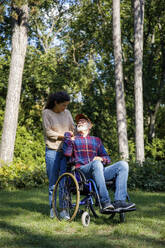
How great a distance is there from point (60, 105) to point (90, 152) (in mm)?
750

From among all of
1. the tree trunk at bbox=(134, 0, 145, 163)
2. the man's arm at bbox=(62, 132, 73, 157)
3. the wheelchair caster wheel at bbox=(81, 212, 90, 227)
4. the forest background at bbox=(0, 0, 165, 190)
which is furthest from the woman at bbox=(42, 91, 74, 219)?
the tree trunk at bbox=(134, 0, 145, 163)

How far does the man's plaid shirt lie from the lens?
4.52 meters

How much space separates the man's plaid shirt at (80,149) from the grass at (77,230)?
0.73 m

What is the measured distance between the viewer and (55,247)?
10.8 feet

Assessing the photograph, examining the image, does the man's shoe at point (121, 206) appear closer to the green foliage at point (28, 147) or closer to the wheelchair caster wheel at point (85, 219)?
the wheelchair caster wheel at point (85, 219)

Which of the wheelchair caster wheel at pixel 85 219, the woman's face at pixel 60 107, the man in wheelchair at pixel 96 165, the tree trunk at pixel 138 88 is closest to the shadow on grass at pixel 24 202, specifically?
the wheelchair caster wheel at pixel 85 219

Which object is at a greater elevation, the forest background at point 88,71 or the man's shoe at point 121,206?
the forest background at point 88,71

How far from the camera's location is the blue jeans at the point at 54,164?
480 centimetres

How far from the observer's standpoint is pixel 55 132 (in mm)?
4742

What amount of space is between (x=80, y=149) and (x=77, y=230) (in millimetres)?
988

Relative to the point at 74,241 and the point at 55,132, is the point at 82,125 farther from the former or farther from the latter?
the point at 74,241

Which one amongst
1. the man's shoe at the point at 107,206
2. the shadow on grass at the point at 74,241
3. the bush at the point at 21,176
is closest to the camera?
the shadow on grass at the point at 74,241

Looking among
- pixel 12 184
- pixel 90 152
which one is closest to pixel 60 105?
pixel 90 152

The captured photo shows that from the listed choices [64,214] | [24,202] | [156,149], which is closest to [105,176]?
[64,214]
